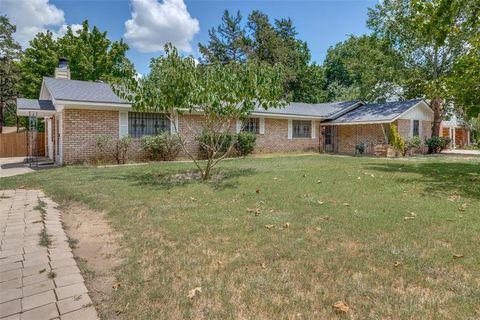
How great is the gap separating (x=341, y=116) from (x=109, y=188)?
1885 cm

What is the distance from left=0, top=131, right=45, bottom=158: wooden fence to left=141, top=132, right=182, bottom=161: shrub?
10.1m

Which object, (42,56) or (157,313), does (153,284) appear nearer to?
(157,313)

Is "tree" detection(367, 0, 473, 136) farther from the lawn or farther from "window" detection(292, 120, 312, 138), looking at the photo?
the lawn

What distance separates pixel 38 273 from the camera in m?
3.11

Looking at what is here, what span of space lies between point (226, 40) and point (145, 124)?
2519cm

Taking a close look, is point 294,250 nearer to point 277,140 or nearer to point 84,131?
point 84,131

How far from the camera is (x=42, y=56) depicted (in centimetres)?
2959

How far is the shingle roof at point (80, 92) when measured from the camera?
42.7ft

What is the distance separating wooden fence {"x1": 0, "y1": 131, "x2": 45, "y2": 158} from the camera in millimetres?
19875

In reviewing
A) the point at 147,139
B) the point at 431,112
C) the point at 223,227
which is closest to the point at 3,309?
the point at 223,227

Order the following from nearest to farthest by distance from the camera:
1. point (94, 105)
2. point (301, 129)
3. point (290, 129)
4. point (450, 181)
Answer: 1. point (450, 181)
2. point (94, 105)
3. point (290, 129)
4. point (301, 129)

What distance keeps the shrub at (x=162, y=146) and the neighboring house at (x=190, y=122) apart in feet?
1.94

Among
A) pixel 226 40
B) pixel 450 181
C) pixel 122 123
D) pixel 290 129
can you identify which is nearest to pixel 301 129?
pixel 290 129

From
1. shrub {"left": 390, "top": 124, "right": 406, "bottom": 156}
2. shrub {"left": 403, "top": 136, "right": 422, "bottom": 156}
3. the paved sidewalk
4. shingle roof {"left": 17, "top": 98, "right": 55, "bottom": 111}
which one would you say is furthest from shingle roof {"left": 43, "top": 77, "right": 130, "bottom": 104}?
shrub {"left": 403, "top": 136, "right": 422, "bottom": 156}
